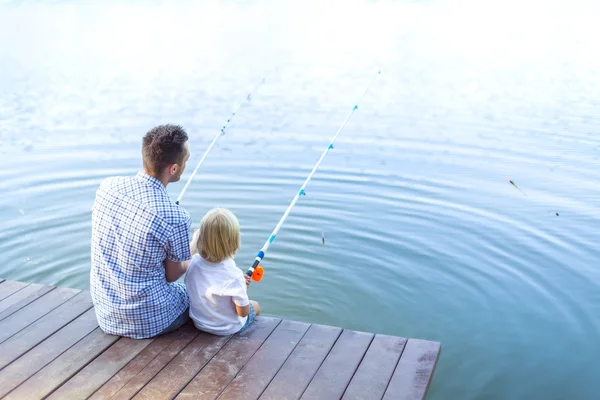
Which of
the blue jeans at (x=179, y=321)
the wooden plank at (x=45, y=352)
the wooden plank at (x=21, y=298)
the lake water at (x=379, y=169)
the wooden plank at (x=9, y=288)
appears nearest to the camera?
the wooden plank at (x=45, y=352)

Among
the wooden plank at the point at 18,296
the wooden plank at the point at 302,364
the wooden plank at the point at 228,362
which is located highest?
the wooden plank at the point at 302,364

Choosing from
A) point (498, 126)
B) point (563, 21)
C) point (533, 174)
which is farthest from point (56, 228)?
point (563, 21)

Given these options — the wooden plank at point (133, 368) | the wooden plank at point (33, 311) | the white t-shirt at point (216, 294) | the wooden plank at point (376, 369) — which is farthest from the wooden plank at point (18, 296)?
the wooden plank at point (376, 369)

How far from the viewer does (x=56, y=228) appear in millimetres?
6098

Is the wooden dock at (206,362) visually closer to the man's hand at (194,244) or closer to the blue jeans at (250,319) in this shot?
the blue jeans at (250,319)

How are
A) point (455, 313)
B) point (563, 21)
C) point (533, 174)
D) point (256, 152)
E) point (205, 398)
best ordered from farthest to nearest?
point (563, 21), point (256, 152), point (533, 174), point (455, 313), point (205, 398)

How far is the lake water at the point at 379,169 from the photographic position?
478cm

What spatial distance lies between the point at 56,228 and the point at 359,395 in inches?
149

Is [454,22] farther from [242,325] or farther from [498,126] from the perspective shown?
[242,325]

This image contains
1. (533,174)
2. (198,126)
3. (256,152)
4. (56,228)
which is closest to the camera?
(56,228)

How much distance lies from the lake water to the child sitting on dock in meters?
1.17

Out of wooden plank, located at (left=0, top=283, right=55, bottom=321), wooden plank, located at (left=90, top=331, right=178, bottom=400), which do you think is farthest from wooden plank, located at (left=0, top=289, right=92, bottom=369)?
wooden plank, located at (left=90, top=331, right=178, bottom=400)

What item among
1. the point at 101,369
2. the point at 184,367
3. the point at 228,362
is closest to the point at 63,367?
the point at 101,369

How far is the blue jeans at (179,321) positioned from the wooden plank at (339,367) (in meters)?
0.80
